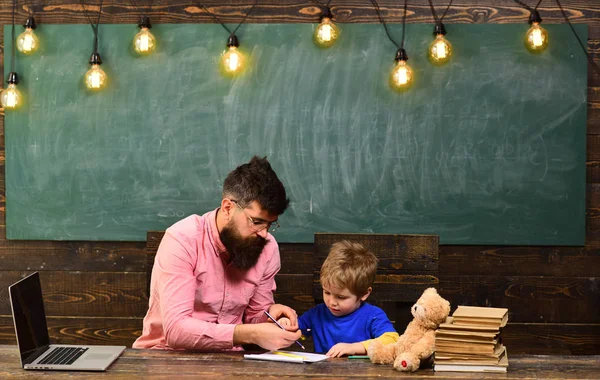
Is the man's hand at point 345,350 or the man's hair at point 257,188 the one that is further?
the man's hair at point 257,188

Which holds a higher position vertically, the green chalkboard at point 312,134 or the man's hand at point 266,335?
the green chalkboard at point 312,134

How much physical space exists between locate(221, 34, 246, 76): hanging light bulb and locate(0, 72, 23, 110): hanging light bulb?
1039 millimetres

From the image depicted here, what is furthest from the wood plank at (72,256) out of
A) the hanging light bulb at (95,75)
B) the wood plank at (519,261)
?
the wood plank at (519,261)

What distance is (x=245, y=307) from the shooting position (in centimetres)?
256

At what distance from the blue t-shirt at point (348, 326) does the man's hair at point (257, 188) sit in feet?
1.55

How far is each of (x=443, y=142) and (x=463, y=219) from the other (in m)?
0.40

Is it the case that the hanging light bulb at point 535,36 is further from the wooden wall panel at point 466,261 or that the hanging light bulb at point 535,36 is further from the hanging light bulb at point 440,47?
the hanging light bulb at point 440,47

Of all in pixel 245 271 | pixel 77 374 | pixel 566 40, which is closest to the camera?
pixel 77 374

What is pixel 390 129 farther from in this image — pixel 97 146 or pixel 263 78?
pixel 97 146

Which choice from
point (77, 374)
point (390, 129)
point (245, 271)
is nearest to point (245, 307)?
point (245, 271)

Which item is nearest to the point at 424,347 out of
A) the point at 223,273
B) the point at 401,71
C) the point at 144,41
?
the point at 223,273

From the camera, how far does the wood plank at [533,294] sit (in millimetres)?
3578

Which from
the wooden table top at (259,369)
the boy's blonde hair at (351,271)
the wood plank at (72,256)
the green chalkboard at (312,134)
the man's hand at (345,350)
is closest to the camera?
the wooden table top at (259,369)

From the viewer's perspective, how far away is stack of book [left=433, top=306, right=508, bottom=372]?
1966 mm
